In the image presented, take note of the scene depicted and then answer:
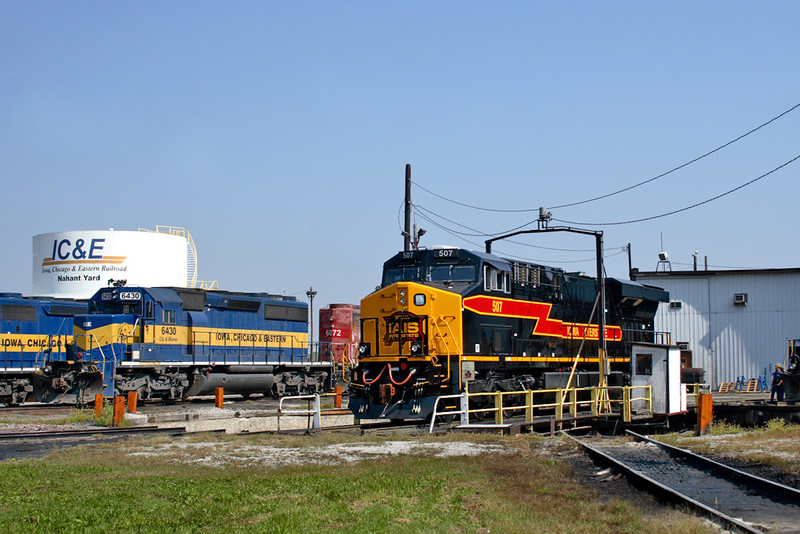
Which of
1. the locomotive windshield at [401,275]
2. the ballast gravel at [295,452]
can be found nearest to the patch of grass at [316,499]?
the ballast gravel at [295,452]

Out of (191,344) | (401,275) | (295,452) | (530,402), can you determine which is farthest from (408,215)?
(295,452)

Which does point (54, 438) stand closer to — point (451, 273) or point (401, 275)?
point (401, 275)

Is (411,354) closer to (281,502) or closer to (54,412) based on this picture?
(281,502)

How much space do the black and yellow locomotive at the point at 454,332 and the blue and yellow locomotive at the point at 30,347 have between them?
1243 centimetres

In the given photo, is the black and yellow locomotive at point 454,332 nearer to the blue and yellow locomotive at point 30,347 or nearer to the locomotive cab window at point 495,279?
the locomotive cab window at point 495,279

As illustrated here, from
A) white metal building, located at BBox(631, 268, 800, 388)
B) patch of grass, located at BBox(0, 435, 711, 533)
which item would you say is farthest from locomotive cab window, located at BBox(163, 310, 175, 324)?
white metal building, located at BBox(631, 268, 800, 388)

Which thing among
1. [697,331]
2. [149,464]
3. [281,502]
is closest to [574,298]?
[149,464]

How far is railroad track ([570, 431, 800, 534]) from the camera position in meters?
7.86

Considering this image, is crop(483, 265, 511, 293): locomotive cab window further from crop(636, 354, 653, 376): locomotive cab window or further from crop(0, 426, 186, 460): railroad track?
crop(0, 426, 186, 460): railroad track

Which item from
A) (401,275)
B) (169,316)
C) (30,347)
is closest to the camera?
(401,275)

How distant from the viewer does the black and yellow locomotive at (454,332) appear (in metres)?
17.2

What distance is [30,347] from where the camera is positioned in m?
27.4

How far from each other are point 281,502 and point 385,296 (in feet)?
33.1

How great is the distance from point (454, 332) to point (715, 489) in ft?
25.9
